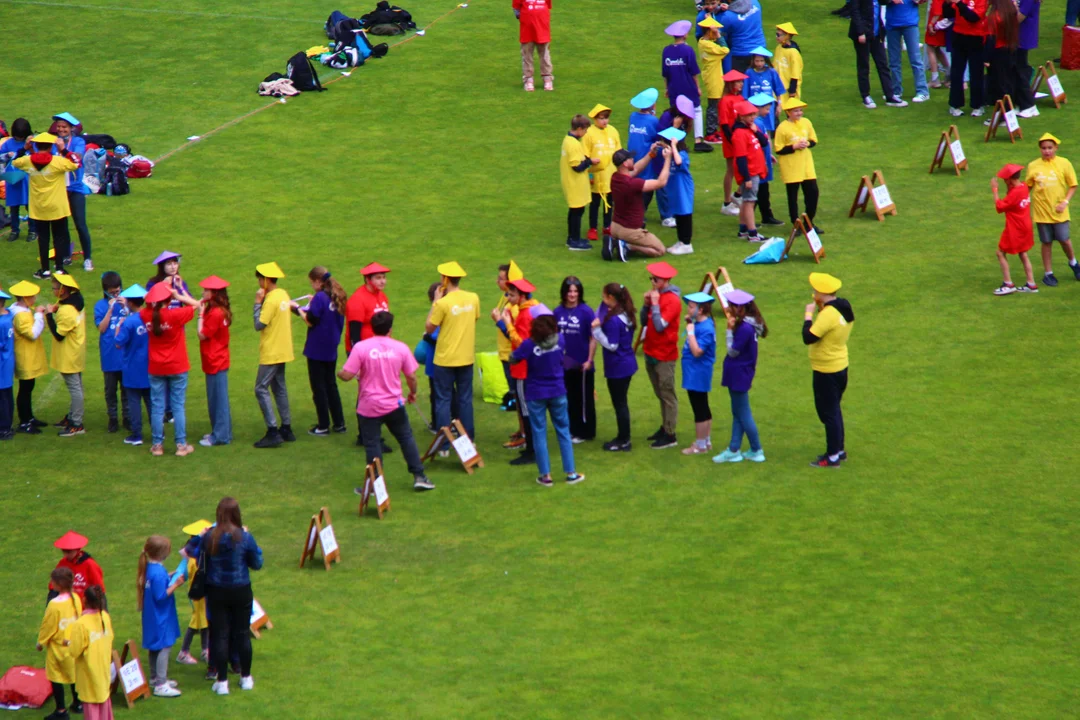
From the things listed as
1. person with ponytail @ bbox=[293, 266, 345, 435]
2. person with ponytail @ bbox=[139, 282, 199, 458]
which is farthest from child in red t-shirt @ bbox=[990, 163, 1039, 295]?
person with ponytail @ bbox=[139, 282, 199, 458]

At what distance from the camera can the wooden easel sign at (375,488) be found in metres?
12.5

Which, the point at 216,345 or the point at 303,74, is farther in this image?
the point at 303,74

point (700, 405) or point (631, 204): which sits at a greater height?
point (631, 204)

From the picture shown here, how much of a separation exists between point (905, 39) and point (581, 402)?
1204 cm

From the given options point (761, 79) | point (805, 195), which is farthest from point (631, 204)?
point (761, 79)

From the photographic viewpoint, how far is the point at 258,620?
10695 mm

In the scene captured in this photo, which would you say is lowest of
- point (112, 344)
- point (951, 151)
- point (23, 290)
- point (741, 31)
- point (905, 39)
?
point (112, 344)

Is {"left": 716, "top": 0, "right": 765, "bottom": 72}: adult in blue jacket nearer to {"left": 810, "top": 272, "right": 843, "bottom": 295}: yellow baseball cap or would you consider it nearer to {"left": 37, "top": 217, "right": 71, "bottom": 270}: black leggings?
{"left": 810, "top": 272, "right": 843, "bottom": 295}: yellow baseball cap

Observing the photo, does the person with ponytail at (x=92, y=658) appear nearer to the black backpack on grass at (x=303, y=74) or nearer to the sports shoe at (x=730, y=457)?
the sports shoe at (x=730, y=457)

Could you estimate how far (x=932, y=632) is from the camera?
10.4 m

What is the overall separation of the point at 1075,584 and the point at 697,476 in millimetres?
3673

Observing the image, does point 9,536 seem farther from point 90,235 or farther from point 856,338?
point 856,338

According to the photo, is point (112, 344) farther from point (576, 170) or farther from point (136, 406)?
point (576, 170)

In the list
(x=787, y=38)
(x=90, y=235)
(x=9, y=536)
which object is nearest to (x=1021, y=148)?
(x=787, y=38)
